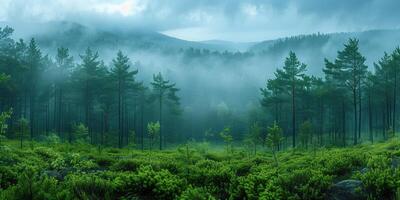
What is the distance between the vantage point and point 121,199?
1018 centimetres

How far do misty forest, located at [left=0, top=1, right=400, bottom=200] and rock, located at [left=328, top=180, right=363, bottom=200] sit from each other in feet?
0.09

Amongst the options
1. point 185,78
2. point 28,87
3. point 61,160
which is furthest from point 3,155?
point 185,78

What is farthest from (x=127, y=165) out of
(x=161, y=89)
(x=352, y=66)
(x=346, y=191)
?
(x=161, y=89)

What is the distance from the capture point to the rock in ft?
31.3

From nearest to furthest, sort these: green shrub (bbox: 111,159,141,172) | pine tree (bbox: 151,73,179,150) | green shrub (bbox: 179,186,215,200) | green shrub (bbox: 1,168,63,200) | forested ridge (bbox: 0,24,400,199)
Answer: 1. green shrub (bbox: 1,168,63,200)
2. green shrub (bbox: 179,186,215,200)
3. forested ridge (bbox: 0,24,400,199)
4. green shrub (bbox: 111,159,141,172)
5. pine tree (bbox: 151,73,179,150)

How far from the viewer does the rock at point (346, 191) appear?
31.3 feet

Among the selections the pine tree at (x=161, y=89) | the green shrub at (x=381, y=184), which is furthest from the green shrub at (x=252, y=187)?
the pine tree at (x=161, y=89)

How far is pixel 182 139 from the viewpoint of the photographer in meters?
89.8

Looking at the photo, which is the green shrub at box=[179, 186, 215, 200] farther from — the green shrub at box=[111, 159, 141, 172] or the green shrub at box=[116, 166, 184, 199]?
the green shrub at box=[111, 159, 141, 172]

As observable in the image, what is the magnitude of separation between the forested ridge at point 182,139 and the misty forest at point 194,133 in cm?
7

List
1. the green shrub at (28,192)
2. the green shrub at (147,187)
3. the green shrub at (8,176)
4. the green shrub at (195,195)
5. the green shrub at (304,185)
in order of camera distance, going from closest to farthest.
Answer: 1. the green shrub at (28,192)
2. the green shrub at (195,195)
3. the green shrub at (304,185)
4. the green shrub at (147,187)
5. the green shrub at (8,176)

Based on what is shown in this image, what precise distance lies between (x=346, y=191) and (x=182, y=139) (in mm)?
80730

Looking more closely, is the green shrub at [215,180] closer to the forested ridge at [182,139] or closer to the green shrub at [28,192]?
the forested ridge at [182,139]

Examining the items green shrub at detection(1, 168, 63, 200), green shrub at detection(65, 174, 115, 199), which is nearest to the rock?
green shrub at detection(65, 174, 115, 199)
